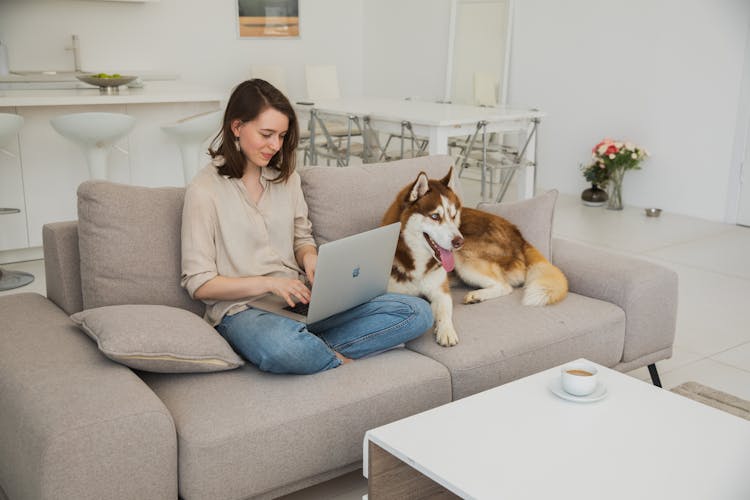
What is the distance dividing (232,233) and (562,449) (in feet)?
3.50

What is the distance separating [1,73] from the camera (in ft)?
18.4

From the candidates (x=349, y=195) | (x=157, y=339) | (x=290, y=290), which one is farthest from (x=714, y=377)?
(x=157, y=339)

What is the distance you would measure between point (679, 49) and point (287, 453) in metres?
4.83

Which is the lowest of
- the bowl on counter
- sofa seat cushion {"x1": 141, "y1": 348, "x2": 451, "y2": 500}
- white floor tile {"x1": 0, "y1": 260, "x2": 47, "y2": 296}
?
white floor tile {"x1": 0, "y1": 260, "x2": 47, "y2": 296}

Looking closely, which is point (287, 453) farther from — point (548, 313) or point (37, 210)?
point (37, 210)

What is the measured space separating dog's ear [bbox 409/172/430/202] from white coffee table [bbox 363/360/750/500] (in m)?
0.75

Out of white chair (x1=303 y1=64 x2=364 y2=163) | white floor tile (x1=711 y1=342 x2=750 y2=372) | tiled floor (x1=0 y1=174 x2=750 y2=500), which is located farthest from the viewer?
white chair (x1=303 y1=64 x2=364 y2=163)

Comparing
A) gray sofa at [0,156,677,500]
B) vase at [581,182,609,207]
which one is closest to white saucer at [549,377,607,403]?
gray sofa at [0,156,677,500]

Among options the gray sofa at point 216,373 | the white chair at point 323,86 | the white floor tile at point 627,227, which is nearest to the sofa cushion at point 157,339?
the gray sofa at point 216,373

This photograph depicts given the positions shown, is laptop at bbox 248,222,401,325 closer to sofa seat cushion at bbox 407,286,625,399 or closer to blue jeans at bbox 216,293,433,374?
blue jeans at bbox 216,293,433,374

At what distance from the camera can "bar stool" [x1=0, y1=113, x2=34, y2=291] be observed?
3.84 metres

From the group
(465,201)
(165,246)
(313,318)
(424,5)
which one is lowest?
(465,201)

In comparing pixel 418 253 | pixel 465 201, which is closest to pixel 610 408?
pixel 418 253

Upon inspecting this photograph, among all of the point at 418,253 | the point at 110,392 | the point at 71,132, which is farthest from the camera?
the point at 71,132
